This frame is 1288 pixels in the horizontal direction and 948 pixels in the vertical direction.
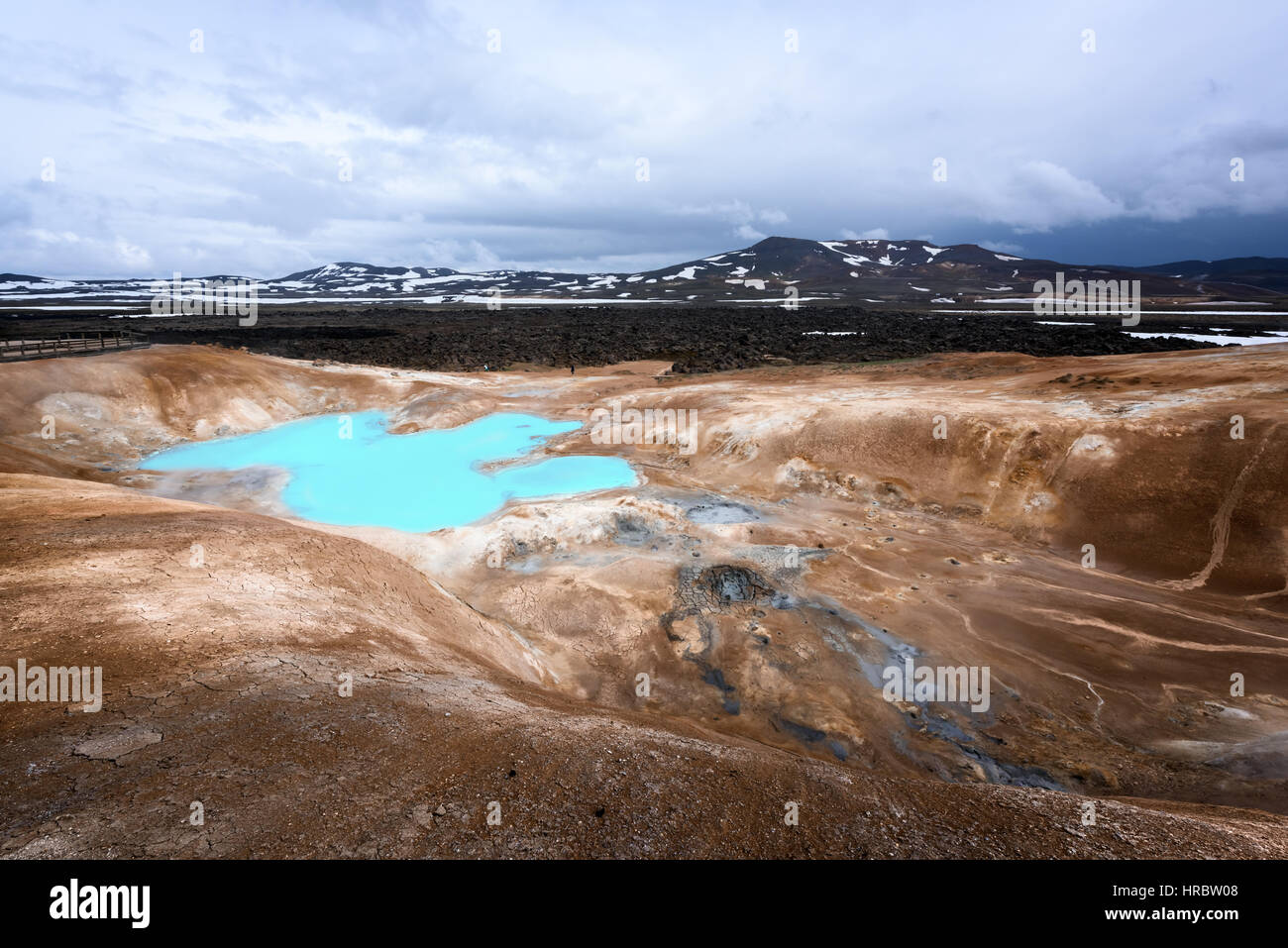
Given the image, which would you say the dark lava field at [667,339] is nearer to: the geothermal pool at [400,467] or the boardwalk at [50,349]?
the boardwalk at [50,349]

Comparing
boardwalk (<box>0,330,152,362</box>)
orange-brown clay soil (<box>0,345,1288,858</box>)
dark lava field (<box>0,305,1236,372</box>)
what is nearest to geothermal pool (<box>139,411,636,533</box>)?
orange-brown clay soil (<box>0,345,1288,858</box>)

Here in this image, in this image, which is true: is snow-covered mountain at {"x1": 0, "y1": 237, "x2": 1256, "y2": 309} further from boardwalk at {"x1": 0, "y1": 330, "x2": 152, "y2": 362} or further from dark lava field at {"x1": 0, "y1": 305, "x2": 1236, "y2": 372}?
boardwalk at {"x1": 0, "y1": 330, "x2": 152, "y2": 362}

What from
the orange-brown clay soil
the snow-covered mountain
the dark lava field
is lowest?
the orange-brown clay soil

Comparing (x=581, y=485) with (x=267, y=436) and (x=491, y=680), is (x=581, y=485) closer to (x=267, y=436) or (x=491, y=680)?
(x=491, y=680)

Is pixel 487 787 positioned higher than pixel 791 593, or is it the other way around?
pixel 487 787

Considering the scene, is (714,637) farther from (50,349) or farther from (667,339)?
(667,339)

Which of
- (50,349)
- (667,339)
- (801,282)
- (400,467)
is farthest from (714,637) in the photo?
(801,282)

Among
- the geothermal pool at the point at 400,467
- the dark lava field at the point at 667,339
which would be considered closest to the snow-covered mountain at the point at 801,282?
the dark lava field at the point at 667,339

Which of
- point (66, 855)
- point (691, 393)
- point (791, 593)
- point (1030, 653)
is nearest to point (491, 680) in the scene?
point (66, 855)
